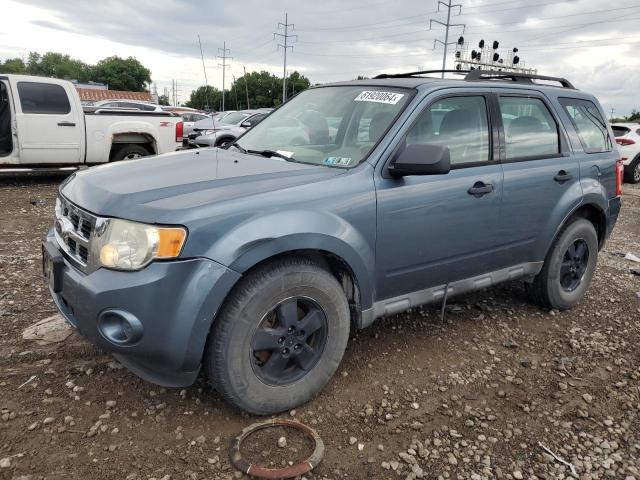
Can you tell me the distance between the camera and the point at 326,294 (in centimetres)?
276

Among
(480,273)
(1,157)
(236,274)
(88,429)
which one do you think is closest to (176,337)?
(236,274)

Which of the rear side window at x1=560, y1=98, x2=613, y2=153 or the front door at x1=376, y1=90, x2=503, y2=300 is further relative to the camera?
the rear side window at x1=560, y1=98, x2=613, y2=153

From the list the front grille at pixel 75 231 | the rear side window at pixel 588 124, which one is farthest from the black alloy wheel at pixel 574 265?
the front grille at pixel 75 231

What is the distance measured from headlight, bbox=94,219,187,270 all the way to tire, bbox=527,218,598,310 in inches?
120

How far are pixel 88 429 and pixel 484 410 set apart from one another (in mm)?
2075

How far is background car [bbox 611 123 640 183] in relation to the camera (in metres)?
12.9

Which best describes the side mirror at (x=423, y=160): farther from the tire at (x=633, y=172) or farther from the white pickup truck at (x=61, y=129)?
the tire at (x=633, y=172)

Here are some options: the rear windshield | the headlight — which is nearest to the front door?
the headlight

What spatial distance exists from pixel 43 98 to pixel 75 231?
743 cm

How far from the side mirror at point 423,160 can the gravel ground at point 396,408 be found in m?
1.27

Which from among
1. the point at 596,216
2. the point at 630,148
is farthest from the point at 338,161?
the point at 630,148

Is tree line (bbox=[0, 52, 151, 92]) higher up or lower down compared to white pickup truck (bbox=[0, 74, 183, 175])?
higher up

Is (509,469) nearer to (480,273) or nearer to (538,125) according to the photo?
(480,273)

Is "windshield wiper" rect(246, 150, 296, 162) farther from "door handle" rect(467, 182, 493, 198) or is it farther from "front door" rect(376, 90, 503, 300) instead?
"door handle" rect(467, 182, 493, 198)
